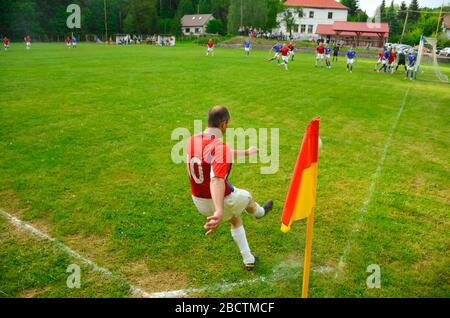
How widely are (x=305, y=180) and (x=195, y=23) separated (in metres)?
106

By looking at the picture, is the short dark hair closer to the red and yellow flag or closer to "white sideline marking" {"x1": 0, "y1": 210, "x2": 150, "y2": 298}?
the red and yellow flag

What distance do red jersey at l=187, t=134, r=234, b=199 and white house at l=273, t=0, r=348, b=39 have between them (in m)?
92.9

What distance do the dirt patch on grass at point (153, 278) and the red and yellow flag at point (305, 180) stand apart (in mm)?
1650

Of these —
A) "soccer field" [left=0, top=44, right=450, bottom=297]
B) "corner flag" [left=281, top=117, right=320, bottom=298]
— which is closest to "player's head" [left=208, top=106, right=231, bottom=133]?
"corner flag" [left=281, top=117, right=320, bottom=298]

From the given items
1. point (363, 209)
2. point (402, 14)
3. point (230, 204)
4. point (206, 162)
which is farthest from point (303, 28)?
point (206, 162)

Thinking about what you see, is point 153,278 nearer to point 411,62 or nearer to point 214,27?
point 411,62

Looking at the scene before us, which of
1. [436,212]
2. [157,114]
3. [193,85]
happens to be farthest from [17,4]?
[436,212]

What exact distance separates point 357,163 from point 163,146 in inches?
196

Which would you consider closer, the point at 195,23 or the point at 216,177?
the point at 216,177

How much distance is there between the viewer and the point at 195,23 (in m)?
102

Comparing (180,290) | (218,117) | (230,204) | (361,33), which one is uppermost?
(361,33)

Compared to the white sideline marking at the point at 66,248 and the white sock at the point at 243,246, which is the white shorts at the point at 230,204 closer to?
the white sock at the point at 243,246

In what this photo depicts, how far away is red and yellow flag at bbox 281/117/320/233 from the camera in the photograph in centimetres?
382
